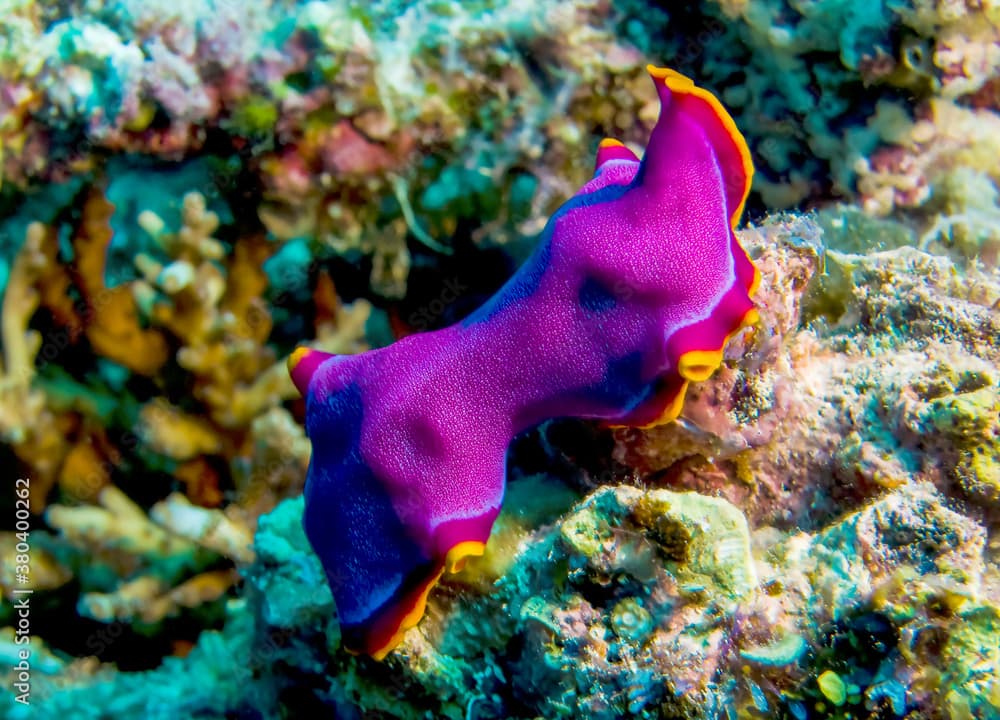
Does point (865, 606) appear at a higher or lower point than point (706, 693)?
higher

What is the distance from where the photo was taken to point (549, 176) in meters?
3.20

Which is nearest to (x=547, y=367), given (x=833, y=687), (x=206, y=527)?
(x=833, y=687)

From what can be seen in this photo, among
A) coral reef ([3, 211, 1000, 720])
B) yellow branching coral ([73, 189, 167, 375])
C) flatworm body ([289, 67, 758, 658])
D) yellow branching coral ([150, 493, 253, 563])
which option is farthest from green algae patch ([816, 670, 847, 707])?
yellow branching coral ([73, 189, 167, 375])

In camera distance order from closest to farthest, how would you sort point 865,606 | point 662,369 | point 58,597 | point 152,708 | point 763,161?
point 865,606 → point 662,369 → point 152,708 → point 763,161 → point 58,597

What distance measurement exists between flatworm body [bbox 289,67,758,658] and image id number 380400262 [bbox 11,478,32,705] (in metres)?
2.42

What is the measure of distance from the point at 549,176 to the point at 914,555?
217 cm

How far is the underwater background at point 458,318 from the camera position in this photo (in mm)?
1692

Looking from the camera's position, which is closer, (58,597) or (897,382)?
(897,382)

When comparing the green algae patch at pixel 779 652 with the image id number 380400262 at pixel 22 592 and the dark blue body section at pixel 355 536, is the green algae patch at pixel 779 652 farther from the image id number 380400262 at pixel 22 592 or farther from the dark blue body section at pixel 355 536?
the image id number 380400262 at pixel 22 592

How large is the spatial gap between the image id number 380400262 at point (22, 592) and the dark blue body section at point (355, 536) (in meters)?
2.35

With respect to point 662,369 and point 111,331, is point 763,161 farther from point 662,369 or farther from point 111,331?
point 111,331

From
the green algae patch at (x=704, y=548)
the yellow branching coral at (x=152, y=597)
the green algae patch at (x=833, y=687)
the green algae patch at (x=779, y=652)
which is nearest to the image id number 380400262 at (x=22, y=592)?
the yellow branching coral at (x=152, y=597)

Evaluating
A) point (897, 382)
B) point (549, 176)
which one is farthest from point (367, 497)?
point (549, 176)

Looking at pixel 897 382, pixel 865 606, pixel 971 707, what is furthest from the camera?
pixel 897 382
